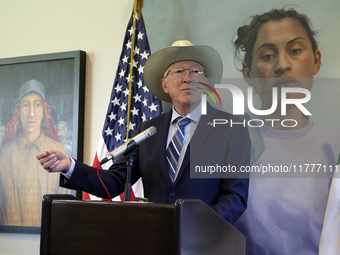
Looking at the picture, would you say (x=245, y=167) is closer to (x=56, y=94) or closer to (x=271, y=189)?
(x=271, y=189)

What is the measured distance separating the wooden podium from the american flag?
1.32 meters

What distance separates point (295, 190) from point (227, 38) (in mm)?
1099

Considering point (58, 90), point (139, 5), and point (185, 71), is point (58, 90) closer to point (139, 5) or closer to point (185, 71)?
point (139, 5)

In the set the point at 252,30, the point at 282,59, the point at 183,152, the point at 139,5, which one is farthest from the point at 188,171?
the point at 139,5

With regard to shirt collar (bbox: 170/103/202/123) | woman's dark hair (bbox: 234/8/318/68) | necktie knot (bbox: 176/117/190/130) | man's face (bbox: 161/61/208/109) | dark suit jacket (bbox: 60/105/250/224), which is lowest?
dark suit jacket (bbox: 60/105/250/224)

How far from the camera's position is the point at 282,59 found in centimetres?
225

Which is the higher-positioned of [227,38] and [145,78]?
[227,38]

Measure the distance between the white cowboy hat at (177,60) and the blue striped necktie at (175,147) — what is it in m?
0.41

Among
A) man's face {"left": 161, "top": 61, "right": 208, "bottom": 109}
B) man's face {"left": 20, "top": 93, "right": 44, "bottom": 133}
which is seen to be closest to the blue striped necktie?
man's face {"left": 161, "top": 61, "right": 208, "bottom": 109}

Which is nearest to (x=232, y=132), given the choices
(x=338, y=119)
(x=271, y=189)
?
(x=271, y=189)

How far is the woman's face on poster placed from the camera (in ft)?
7.22

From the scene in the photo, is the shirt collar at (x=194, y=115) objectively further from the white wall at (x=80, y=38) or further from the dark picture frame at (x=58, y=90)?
the dark picture frame at (x=58, y=90)

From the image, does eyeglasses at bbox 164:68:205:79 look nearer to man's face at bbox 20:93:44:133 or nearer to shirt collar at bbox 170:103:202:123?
shirt collar at bbox 170:103:202:123

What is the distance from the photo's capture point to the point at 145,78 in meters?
2.47
